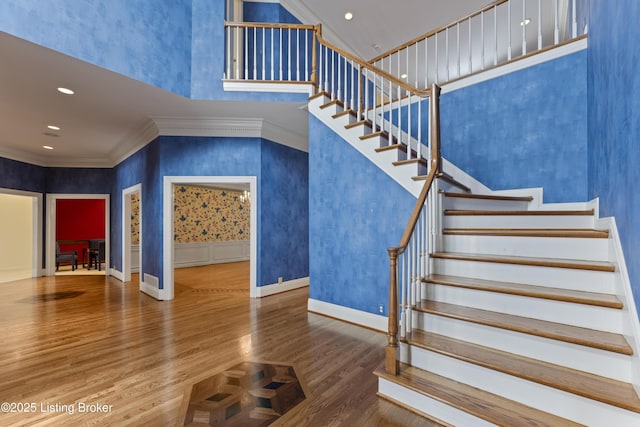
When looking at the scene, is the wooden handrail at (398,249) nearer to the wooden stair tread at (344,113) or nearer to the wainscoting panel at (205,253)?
the wooden stair tread at (344,113)

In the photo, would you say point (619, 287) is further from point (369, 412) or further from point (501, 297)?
point (369, 412)

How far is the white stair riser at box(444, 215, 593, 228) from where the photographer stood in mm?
2695

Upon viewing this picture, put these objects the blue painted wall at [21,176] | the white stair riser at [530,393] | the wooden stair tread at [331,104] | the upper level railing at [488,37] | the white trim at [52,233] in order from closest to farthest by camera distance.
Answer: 1. the white stair riser at [530,393]
2. the wooden stair tread at [331,104]
3. the upper level railing at [488,37]
4. the blue painted wall at [21,176]
5. the white trim at [52,233]

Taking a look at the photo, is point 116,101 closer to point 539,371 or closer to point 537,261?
point 537,261

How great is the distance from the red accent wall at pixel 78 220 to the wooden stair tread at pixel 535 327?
11040mm

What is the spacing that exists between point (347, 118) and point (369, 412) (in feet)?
10.3

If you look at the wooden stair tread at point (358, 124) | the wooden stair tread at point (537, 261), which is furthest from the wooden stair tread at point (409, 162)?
the wooden stair tread at point (537, 261)

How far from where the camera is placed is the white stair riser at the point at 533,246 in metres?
2.20

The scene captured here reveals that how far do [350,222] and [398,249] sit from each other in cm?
154

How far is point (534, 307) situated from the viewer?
80.5 inches

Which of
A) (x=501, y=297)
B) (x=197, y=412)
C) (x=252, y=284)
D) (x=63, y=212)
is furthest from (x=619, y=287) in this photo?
(x=63, y=212)

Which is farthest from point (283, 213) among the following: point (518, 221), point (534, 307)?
point (534, 307)

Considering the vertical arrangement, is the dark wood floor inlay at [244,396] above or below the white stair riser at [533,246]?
below

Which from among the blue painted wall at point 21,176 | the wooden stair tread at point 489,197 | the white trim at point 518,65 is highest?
the white trim at point 518,65
